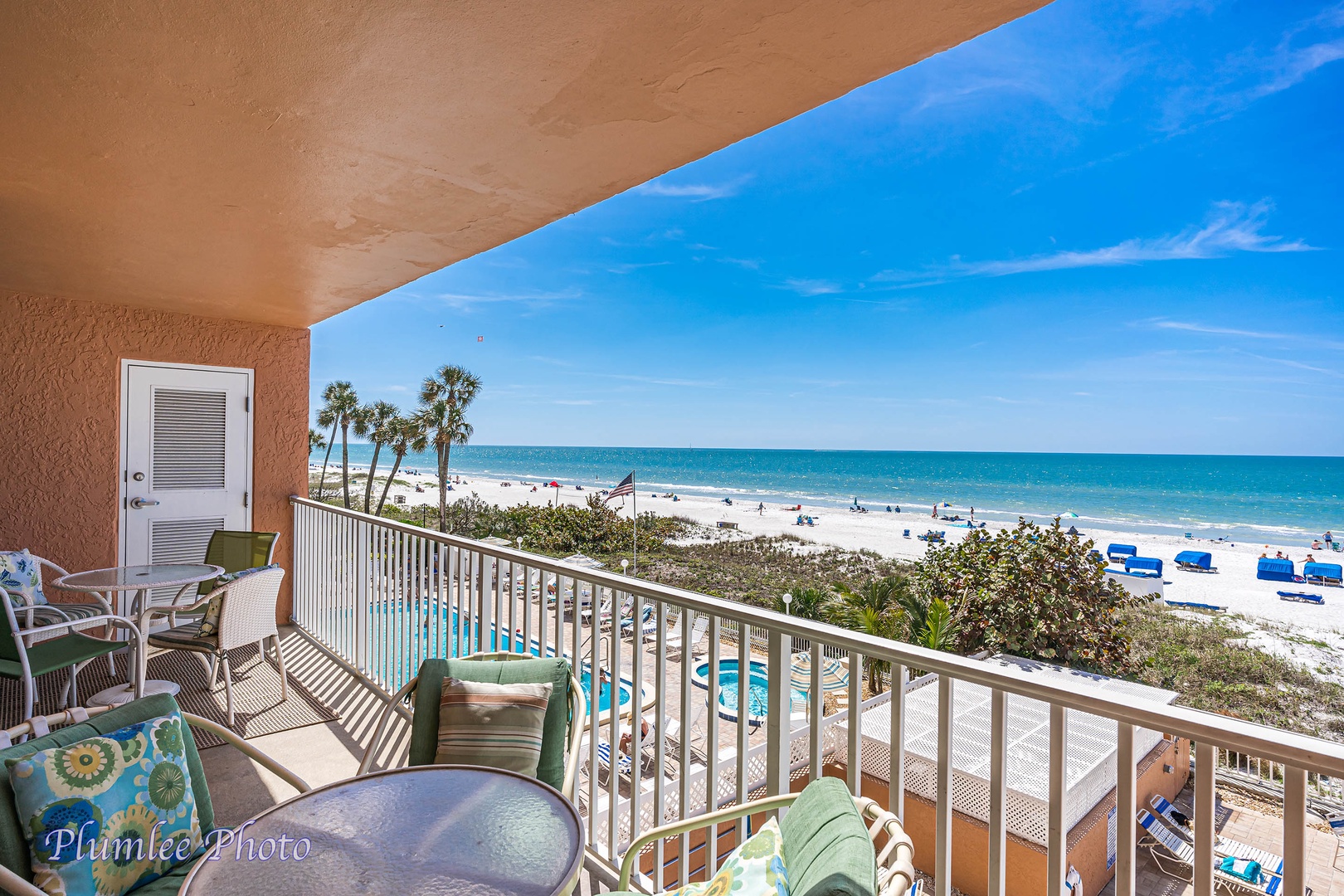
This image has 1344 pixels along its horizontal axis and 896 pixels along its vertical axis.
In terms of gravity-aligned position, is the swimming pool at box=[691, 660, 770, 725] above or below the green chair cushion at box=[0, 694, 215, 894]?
below

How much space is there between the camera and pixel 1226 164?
33062 mm

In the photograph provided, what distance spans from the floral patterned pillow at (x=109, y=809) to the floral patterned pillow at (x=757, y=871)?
123cm

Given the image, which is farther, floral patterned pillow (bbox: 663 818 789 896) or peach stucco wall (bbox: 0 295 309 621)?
peach stucco wall (bbox: 0 295 309 621)

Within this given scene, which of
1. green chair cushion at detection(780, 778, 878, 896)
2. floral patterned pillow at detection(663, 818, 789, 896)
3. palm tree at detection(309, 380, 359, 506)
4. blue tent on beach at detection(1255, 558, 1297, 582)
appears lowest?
blue tent on beach at detection(1255, 558, 1297, 582)

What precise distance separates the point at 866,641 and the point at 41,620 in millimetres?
4282

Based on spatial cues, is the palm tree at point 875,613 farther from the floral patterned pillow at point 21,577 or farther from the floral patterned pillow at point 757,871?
the floral patterned pillow at point 757,871

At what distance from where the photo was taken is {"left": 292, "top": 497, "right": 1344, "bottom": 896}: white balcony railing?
1034 millimetres

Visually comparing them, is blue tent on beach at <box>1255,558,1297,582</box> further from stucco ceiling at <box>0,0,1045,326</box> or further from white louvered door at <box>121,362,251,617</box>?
white louvered door at <box>121,362,251,617</box>

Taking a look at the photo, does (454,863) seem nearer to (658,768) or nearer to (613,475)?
(658,768)

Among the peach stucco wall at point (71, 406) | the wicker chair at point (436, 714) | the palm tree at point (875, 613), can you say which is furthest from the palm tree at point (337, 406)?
the wicker chair at point (436, 714)

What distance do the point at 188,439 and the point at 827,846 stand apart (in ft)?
17.7

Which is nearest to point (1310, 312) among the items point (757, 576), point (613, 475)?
point (757, 576)

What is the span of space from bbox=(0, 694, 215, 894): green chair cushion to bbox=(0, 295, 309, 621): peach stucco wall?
12.5ft

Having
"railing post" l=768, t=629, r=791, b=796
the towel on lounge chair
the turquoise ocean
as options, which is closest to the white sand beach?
the turquoise ocean
